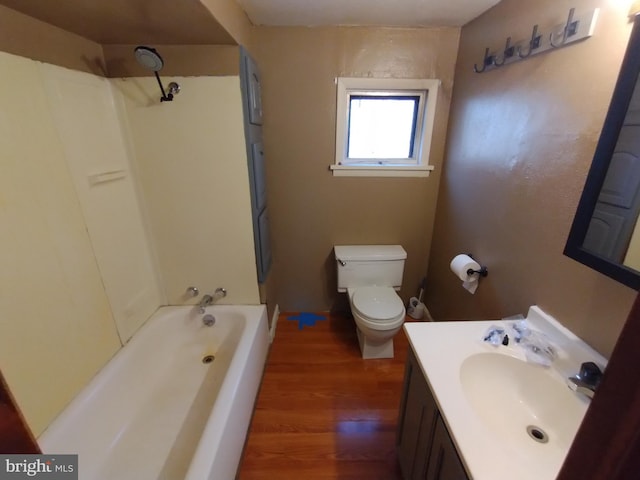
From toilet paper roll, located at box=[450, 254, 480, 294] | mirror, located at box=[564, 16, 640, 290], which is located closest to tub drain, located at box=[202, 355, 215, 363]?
toilet paper roll, located at box=[450, 254, 480, 294]

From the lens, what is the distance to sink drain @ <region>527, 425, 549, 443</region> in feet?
2.97

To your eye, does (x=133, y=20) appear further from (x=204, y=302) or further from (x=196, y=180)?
(x=204, y=302)

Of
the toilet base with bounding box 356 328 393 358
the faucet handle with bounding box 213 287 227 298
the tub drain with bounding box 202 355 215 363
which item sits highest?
the faucet handle with bounding box 213 287 227 298

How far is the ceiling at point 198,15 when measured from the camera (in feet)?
3.40

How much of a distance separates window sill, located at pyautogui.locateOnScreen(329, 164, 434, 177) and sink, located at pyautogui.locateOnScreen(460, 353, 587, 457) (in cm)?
140

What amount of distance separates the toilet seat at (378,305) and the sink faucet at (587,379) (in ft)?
3.29

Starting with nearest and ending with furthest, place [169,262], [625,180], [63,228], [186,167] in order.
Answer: [625,180]
[63,228]
[186,167]
[169,262]

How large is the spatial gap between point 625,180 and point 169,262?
7.10ft

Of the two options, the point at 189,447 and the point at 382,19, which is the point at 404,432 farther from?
the point at 382,19

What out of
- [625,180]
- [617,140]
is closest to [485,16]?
[617,140]

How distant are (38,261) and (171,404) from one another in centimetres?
97

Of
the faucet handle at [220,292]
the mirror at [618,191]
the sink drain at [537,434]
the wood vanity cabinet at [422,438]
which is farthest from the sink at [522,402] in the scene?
the faucet handle at [220,292]

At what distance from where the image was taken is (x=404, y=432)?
127 cm

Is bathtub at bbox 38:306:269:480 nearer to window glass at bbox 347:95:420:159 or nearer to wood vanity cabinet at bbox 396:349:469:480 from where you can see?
wood vanity cabinet at bbox 396:349:469:480
